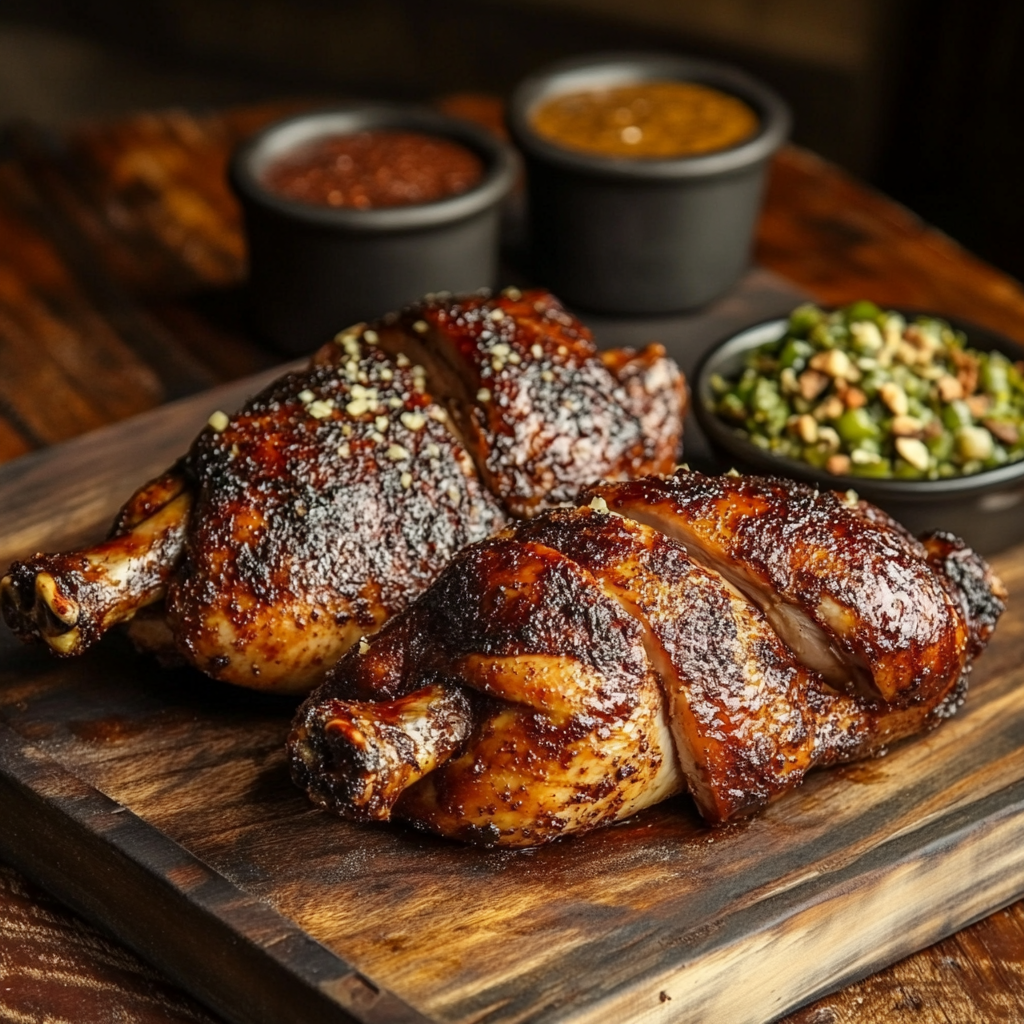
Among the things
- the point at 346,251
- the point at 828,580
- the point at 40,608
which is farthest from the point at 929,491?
the point at 40,608

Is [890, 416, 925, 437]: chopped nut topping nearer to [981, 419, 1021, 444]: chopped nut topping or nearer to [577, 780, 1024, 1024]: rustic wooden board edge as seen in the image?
[981, 419, 1021, 444]: chopped nut topping

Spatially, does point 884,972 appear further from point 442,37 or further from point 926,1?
point 442,37

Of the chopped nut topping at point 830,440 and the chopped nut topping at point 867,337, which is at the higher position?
the chopped nut topping at point 867,337

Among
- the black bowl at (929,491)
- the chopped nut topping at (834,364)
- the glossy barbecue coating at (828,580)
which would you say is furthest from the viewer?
the chopped nut topping at (834,364)

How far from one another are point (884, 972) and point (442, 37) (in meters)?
6.95

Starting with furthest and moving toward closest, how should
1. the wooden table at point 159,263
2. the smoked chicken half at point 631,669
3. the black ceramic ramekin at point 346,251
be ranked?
the wooden table at point 159,263 → the black ceramic ramekin at point 346,251 → the smoked chicken half at point 631,669

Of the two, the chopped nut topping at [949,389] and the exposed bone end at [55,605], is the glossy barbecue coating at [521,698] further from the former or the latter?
the chopped nut topping at [949,389]

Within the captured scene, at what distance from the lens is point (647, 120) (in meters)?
4.63

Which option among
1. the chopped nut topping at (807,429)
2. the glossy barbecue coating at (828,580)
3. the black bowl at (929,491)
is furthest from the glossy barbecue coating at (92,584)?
the chopped nut topping at (807,429)

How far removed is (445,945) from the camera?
2.29 m

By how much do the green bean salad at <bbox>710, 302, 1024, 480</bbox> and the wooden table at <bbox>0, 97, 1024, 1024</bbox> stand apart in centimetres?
96

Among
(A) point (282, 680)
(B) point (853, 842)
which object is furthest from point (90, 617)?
(B) point (853, 842)

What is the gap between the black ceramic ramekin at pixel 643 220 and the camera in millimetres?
4277

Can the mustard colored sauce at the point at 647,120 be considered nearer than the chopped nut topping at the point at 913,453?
No
